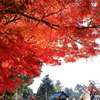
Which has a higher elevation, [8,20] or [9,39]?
[8,20]

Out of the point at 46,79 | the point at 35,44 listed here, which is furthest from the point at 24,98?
the point at 35,44

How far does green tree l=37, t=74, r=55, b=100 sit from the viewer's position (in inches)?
2509

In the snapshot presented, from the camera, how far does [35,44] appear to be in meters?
8.97

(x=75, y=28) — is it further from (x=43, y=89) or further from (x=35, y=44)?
(x=43, y=89)

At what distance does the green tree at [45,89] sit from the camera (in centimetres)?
6374

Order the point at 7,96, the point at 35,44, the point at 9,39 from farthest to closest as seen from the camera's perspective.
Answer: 1. the point at 7,96
2. the point at 35,44
3. the point at 9,39

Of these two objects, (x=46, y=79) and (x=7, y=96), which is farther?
(x=46, y=79)

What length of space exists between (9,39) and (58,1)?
276 centimetres

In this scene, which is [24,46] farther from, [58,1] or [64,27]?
[58,1]

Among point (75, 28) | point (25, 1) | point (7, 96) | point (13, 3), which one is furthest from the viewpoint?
point (7, 96)

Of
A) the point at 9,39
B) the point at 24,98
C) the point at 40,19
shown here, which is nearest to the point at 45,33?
the point at 40,19

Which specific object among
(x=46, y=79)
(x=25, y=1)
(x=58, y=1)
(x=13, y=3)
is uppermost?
(x=46, y=79)

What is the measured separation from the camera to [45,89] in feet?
219

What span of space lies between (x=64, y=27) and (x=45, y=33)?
1105 millimetres
